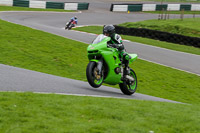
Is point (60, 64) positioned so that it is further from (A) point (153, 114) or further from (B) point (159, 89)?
(A) point (153, 114)

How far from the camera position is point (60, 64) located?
14469mm

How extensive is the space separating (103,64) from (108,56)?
0.83ft

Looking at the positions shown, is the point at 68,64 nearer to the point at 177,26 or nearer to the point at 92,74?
the point at 92,74

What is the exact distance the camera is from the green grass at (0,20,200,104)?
13.0 metres

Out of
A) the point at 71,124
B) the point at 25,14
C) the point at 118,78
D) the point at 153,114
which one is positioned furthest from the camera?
the point at 25,14

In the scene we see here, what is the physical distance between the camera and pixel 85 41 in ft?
69.6

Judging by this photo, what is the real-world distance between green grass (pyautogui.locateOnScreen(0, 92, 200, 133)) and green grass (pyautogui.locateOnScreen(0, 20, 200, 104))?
16.3 feet

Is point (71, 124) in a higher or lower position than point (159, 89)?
higher

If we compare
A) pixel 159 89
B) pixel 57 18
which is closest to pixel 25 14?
pixel 57 18

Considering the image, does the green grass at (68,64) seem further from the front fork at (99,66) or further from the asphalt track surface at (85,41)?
the front fork at (99,66)

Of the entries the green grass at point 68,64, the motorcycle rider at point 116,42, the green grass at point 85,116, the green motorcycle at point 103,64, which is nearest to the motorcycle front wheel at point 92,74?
the green motorcycle at point 103,64

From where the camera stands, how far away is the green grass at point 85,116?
5449 millimetres

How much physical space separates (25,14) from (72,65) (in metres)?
22.6

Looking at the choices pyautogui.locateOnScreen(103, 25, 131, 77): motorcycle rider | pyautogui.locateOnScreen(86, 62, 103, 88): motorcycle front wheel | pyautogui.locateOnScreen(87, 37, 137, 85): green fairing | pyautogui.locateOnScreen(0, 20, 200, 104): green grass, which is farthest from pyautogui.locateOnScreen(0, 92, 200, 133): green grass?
pyautogui.locateOnScreen(0, 20, 200, 104): green grass
